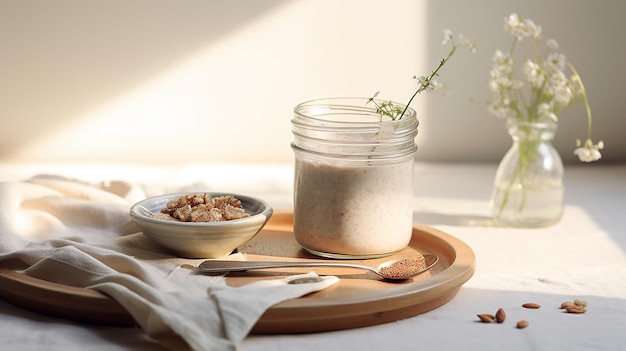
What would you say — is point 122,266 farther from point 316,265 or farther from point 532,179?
point 532,179

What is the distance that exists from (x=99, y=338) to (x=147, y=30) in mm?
1467

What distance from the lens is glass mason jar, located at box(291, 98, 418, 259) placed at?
→ 4.58 feet

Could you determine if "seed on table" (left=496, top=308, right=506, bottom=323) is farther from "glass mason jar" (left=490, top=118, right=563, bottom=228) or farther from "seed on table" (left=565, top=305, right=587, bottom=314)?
"glass mason jar" (left=490, top=118, right=563, bottom=228)

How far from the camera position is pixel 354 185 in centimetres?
139

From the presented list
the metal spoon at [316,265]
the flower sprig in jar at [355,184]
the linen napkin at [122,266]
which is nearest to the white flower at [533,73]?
A: the flower sprig in jar at [355,184]

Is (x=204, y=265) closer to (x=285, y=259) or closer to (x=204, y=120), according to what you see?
(x=285, y=259)

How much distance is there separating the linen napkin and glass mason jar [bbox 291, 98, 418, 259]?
0.13 m

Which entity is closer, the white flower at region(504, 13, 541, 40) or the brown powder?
the brown powder

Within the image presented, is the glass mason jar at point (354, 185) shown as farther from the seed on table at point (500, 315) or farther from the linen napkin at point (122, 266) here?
the seed on table at point (500, 315)

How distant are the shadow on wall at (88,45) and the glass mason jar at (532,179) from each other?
2.97 ft

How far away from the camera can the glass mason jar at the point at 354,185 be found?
4.58 ft

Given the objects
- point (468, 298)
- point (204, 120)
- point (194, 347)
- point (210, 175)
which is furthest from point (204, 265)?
point (204, 120)

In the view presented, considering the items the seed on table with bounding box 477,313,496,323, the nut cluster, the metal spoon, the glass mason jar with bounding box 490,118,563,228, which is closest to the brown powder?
the metal spoon

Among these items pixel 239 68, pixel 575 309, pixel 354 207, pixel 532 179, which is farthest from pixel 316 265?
pixel 239 68
